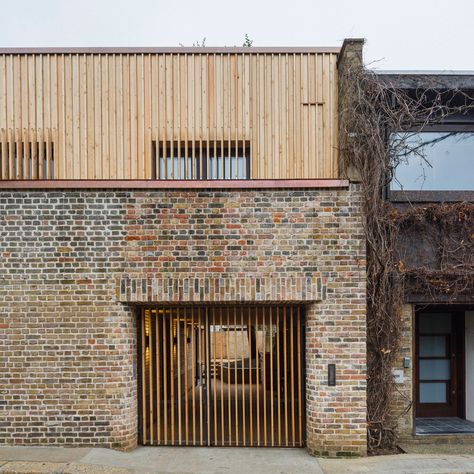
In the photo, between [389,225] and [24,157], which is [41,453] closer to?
[24,157]

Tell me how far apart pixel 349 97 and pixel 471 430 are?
6179 millimetres

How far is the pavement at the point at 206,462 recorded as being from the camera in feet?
18.0

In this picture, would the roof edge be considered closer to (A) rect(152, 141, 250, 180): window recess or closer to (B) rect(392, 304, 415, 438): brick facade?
(A) rect(152, 141, 250, 180): window recess

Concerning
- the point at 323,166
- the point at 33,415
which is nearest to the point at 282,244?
the point at 323,166

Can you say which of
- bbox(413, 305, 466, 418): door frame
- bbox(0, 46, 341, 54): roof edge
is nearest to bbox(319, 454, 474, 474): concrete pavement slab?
bbox(413, 305, 466, 418): door frame

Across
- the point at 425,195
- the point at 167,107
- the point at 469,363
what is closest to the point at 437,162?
the point at 425,195

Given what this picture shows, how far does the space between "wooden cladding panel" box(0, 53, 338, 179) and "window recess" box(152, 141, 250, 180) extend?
108mm

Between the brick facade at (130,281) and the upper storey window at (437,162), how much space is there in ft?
4.43

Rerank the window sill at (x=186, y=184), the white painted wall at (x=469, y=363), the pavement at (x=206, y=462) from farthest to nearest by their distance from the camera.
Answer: the white painted wall at (x=469, y=363)
the window sill at (x=186, y=184)
the pavement at (x=206, y=462)

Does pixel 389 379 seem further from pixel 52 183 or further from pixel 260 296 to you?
pixel 52 183

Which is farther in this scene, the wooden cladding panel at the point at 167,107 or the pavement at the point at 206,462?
the wooden cladding panel at the point at 167,107

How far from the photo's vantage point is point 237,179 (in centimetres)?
628

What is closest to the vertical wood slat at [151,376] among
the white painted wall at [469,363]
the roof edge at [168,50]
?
the roof edge at [168,50]

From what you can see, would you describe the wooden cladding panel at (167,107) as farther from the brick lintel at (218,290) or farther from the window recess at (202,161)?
the brick lintel at (218,290)
